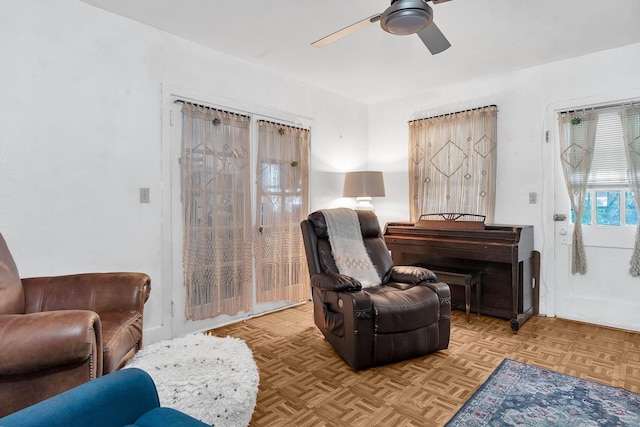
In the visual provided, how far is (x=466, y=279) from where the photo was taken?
3.27 m

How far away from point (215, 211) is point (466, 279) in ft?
7.50

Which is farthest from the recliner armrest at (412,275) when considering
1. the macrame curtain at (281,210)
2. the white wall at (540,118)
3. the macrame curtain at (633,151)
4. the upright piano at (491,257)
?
the macrame curtain at (633,151)

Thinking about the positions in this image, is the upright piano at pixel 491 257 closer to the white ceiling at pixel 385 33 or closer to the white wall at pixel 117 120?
the white wall at pixel 117 120

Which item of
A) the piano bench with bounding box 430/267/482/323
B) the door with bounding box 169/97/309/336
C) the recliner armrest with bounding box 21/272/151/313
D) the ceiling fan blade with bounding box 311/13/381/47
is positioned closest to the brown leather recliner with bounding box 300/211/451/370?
the piano bench with bounding box 430/267/482/323

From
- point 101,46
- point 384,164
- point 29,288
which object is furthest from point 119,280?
point 384,164

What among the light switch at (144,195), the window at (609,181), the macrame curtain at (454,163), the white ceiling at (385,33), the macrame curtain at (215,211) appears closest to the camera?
the white ceiling at (385,33)

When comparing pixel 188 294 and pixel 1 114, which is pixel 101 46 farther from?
pixel 188 294

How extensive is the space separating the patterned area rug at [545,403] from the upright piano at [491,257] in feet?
3.11

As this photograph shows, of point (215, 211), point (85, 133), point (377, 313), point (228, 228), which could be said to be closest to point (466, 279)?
point (377, 313)

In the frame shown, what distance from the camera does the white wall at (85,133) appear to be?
2225 mm

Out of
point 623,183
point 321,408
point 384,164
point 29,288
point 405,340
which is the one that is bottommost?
point 321,408

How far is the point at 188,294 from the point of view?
3016 mm

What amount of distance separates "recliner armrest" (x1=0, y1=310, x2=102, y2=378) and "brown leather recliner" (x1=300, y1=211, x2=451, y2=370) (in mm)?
1452

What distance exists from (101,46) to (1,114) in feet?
2.56
